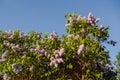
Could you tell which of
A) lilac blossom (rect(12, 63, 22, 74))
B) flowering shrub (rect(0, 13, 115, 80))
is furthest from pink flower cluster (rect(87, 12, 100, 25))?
lilac blossom (rect(12, 63, 22, 74))

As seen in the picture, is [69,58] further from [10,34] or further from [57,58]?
[10,34]

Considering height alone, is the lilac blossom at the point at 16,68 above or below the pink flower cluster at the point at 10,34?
→ below

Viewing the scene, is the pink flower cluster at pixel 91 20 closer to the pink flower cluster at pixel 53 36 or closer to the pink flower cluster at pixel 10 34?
the pink flower cluster at pixel 53 36

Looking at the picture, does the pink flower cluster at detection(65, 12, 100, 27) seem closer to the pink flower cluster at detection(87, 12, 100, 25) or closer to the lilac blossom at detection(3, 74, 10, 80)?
the pink flower cluster at detection(87, 12, 100, 25)

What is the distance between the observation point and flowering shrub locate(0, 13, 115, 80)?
2081 cm

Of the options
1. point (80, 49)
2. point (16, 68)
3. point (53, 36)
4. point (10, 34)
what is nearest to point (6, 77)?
point (16, 68)

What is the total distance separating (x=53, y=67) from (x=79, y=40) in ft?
6.76

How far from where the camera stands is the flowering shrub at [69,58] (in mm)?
20812

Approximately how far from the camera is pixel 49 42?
74.6 ft

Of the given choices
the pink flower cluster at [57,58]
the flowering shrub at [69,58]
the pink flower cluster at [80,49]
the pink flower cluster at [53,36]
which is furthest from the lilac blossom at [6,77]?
the pink flower cluster at [80,49]

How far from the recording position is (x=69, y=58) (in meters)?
21.0

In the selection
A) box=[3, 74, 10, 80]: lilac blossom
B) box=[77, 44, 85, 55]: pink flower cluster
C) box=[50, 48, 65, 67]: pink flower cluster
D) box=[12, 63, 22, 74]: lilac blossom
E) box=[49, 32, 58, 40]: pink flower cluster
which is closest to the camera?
box=[77, 44, 85, 55]: pink flower cluster

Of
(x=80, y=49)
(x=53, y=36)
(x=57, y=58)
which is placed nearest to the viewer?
(x=80, y=49)

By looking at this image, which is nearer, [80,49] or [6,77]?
[80,49]
